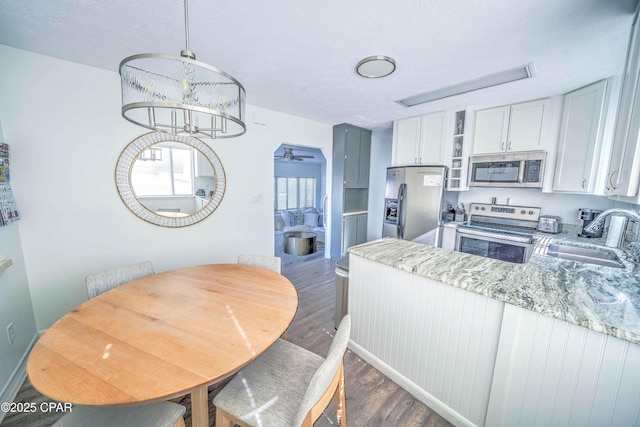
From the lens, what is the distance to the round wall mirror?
2.26 m

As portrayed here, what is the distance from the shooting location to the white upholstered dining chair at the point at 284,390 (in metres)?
0.83

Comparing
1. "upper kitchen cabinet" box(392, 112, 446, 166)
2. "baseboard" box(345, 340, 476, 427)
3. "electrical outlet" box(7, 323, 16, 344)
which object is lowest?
"baseboard" box(345, 340, 476, 427)

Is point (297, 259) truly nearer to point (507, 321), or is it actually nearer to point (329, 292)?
point (329, 292)

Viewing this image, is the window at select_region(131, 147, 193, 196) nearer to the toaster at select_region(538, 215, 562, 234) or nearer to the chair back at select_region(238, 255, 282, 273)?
the chair back at select_region(238, 255, 282, 273)

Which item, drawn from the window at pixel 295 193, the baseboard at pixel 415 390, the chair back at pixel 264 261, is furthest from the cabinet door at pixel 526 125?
the window at pixel 295 193

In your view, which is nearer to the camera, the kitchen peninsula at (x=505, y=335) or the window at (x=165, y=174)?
the kitchen peninsula at (x=505, y=335)

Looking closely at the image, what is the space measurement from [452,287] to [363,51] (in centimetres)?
175

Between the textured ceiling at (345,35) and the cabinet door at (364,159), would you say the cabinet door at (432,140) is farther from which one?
the cabinet door at (364,159)

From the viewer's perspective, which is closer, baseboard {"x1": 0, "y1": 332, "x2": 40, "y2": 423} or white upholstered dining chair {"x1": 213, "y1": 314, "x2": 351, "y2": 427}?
white upholstered dining chair {"x1": 213, "y1": 314, "x2": 351, "y2": 427}

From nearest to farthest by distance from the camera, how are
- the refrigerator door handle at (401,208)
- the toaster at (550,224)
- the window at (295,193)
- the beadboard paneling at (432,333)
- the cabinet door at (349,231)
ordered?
the beadboard paneling at (432,333)
the toaster at (550,224)
the refrigerator door handle at (401,208)
the cabinet door at (349,231)
the window at (295,193)

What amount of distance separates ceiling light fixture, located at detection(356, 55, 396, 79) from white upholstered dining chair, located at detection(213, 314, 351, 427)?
6.15ft

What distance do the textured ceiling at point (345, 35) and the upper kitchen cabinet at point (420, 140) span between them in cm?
103

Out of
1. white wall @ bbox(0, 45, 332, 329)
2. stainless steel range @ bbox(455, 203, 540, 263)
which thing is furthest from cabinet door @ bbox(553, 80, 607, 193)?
white wall @ bbox(0, 45, 332, 329)

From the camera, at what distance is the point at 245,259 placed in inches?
83.0
